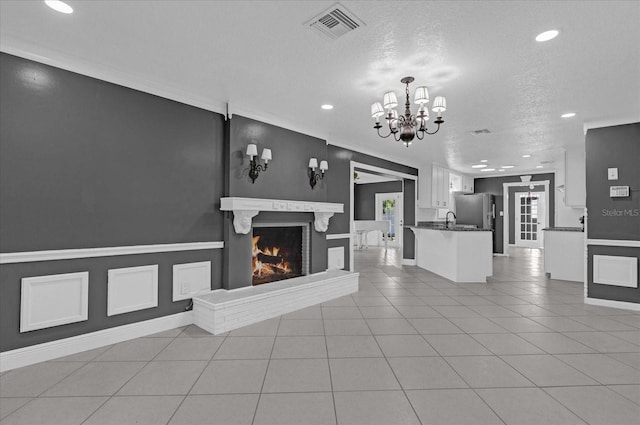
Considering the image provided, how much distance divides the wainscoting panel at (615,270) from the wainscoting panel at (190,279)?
5.33 metres

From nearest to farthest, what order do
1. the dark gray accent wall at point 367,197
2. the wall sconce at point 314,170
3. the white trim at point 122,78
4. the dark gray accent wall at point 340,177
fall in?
the white trim at point 122,78
the wall sconce at point 314,170
the dark gray accent wall at point 340,177
the dark gray accent wall at point 367,197

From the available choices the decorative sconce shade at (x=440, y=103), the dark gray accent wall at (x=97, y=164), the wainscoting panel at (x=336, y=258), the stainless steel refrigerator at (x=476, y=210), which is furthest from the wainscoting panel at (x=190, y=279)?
the stainless steel refrigerator at (x=476, y=210)

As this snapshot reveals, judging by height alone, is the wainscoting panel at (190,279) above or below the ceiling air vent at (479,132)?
below

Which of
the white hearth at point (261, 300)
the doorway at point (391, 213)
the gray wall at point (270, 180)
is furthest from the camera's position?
the doorway at point (391, 213)

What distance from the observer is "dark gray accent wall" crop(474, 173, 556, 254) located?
952cm

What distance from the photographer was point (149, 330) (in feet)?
10.6

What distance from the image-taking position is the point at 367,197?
1229 cm

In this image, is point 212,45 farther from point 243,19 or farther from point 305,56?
point 305,56

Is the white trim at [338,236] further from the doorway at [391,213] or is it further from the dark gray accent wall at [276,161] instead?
the doorway at [391,213]

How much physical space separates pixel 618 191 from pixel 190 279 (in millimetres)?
5733

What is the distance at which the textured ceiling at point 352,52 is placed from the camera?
213 centimetres

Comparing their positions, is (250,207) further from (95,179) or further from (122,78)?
(122,78)

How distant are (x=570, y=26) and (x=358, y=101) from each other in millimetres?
2037

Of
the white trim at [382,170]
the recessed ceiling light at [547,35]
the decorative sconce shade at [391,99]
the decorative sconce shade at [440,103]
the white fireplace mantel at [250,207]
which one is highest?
the recessed ceiling light at [547,35]
